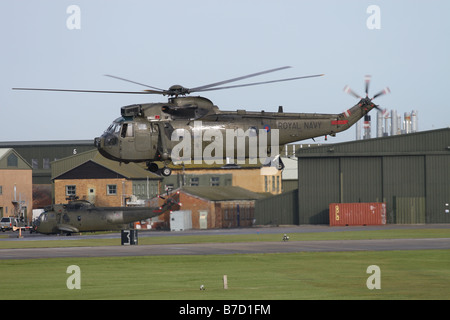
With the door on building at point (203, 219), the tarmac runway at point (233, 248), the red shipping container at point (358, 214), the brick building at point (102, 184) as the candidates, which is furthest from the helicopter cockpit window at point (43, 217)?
the red shipping container at point (358, 214)

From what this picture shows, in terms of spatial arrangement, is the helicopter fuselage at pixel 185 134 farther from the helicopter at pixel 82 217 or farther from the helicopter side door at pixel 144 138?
the helicopter at pixel 82 217

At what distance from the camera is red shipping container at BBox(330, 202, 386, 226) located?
96.8m

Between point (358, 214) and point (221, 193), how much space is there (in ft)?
65.0

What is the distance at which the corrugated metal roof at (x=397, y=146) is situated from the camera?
97.6 meters

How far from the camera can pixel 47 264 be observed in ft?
164

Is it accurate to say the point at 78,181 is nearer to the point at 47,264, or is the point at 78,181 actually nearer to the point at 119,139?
the point at 47,264

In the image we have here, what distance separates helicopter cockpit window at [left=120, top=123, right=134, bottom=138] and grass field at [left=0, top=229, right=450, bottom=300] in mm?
7427

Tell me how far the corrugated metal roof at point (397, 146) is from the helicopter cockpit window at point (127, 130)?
60.5 m

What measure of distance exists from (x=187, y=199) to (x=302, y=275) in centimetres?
6056

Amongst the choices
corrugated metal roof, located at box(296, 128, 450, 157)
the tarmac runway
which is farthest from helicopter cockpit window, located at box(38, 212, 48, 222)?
corrugated metal roof, located at box(296, 128, 450, 157)

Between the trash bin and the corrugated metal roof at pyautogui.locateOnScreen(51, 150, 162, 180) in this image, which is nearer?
the trash bin

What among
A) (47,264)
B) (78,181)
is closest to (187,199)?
(78,181)

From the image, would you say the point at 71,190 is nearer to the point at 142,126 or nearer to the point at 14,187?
the point at 14,187

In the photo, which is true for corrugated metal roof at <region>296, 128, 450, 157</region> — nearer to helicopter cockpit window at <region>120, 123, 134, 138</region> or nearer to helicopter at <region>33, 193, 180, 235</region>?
helicopter at <region>33, 193, 180, 235</region>
